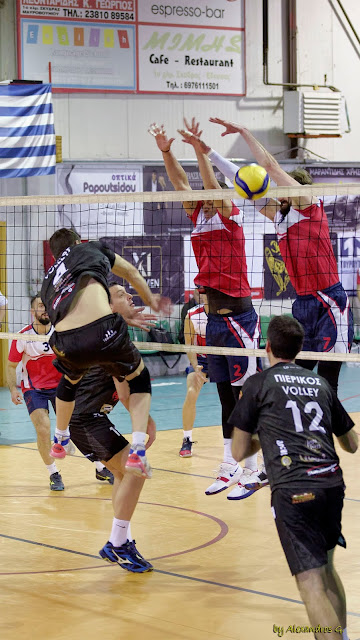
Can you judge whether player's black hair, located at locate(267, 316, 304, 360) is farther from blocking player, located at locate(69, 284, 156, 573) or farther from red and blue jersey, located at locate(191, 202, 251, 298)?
red and blue jersey, located at locate(191, 202, 251, 298)

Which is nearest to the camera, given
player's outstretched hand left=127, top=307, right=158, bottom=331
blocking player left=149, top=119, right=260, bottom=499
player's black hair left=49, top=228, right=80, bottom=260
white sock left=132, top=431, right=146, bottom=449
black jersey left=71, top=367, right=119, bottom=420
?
white sock left=132, top=431, right=146, bottom=449

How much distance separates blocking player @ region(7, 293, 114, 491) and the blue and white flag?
599cm

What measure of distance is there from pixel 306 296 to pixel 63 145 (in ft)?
34.6

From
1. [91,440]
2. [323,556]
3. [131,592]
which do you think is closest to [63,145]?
[91,440]

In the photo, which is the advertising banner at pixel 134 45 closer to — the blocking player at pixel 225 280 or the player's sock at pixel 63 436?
the blocking player at pixel 225 280

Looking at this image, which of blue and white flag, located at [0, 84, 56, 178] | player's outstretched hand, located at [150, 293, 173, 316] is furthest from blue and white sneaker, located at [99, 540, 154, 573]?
blue and white flag, located at [0, 84, 56, 178]

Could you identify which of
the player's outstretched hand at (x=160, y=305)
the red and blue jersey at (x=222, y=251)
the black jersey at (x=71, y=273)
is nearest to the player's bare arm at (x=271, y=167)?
the red and blue jersey at (x=222, y=251)

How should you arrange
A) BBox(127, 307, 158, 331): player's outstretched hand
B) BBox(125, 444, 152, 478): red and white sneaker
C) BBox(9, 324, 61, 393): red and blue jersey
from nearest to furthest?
1. BBox(125, 444, 152, 478): red and white sneaker
2. BBox(127, 307, 158, 331): player's outstretched hand
3. BBox(9, 324, 61, 393): red and blue jersey

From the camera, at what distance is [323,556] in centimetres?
486

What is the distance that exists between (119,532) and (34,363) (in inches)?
152

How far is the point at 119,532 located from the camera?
6777 mm

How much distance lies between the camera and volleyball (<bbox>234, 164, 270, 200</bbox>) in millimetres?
6902

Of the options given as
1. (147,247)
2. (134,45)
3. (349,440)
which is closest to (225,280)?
(349,440)

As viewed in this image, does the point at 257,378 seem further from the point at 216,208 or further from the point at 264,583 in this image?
the point at 216,208
